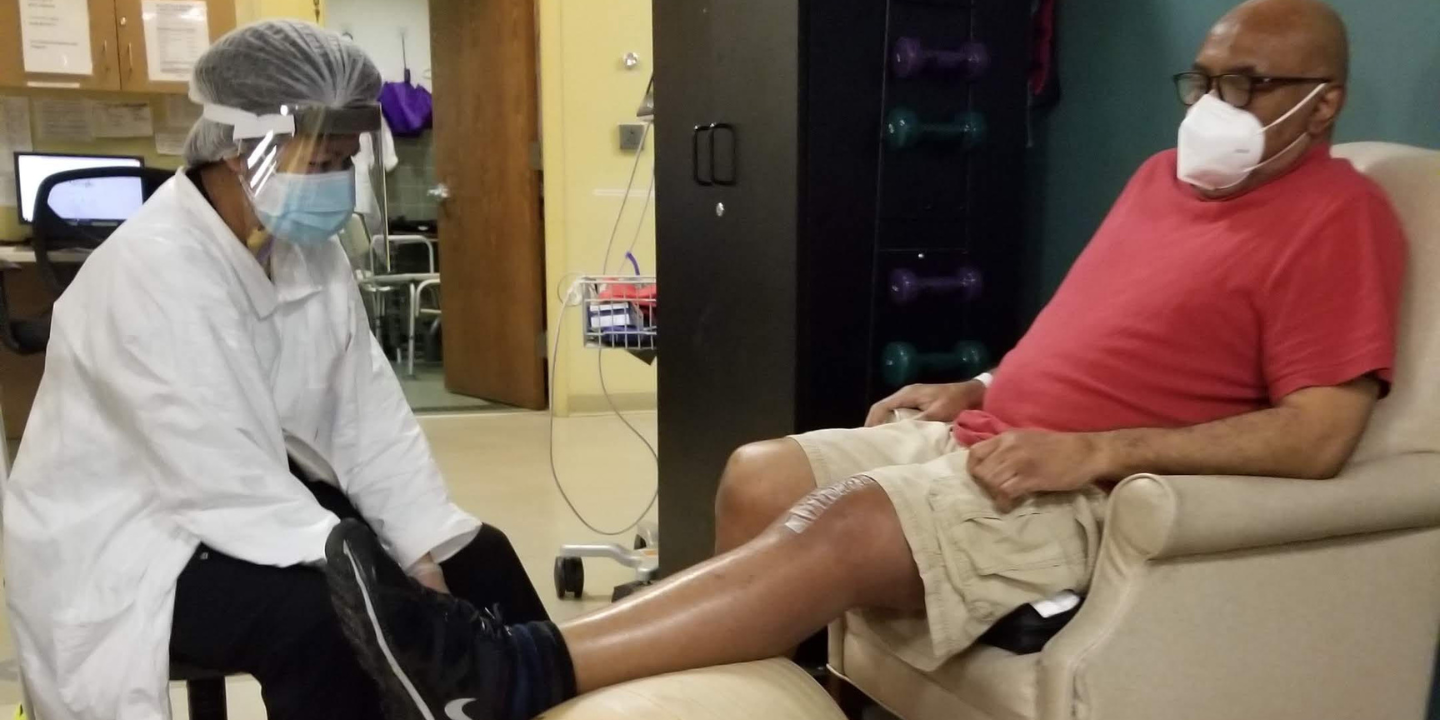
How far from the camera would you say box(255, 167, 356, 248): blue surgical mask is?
1.32m

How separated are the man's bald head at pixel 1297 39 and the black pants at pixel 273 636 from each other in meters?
1.30

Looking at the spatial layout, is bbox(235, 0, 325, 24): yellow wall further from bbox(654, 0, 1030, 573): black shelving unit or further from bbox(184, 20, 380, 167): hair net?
bbox(184, 20, 380, 167): hair net

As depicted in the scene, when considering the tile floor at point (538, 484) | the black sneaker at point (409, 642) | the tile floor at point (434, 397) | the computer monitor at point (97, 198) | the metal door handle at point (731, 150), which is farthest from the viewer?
the tile floor at point (434, 397)

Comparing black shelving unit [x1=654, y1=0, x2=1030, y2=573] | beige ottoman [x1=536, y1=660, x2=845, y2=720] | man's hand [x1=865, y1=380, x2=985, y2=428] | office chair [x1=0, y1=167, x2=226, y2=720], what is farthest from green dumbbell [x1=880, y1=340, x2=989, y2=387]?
office chair [x1=0, y1=167, x2=226, y2=720]

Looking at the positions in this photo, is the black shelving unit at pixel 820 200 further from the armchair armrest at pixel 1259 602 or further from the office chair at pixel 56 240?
the office chair at pixel 56 240

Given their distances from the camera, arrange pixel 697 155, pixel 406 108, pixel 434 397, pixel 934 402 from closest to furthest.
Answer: pixel 934 402 < pixel 697 155 < pixel 434 397 < pixel 406 108

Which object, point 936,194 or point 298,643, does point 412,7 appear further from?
point 298,643

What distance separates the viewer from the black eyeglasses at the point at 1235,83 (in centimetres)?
139

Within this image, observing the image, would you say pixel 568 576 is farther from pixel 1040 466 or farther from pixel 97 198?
pixel 97 198

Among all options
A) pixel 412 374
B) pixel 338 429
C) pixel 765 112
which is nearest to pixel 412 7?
pixel 412 374

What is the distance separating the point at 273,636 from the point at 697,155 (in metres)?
1.30

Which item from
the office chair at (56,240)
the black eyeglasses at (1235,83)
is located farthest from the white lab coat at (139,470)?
the office chair at (56,240)

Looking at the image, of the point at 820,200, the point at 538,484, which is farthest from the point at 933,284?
the point at 538,484

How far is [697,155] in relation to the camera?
→ 2.17 m
